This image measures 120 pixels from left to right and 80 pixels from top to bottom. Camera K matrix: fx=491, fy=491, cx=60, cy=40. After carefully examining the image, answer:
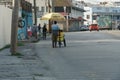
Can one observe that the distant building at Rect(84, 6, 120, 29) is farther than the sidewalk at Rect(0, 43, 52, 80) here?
Yes

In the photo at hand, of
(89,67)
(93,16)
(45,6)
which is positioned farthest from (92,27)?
(89,67)

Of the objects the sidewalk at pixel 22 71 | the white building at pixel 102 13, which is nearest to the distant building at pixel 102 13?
the white building at pixel 102 13

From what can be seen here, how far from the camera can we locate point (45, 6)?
310 ft

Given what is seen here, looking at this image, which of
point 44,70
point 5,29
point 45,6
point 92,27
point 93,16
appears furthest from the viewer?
point 93,16

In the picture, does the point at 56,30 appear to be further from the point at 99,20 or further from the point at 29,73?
the point at 99,20

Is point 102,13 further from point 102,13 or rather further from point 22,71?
point 22,71

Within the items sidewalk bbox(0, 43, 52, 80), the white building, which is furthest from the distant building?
sidewalk bbox(0, 43, 52, 80)

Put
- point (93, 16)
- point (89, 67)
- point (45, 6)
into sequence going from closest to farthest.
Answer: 1. point (89, 67)
2. point (45, 6)
3. point (93, 16)

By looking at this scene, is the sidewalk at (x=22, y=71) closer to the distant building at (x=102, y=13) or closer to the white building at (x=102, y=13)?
the distant building at (x=102, y=13)

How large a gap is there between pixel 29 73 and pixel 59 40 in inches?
725

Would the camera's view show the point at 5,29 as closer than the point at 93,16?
Yes

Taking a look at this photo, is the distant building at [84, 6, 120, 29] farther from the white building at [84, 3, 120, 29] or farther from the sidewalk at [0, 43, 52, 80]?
the sidewalk at [0, 43, 52, 80]

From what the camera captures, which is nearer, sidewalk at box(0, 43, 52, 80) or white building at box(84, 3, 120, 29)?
sidewalk at box(0, 43, 52, 80)

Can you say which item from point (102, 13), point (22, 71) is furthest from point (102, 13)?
point (22, 71)
